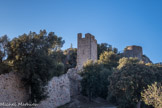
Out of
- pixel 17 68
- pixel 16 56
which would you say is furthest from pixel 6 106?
pixel 16 56

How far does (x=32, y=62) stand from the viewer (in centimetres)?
1566

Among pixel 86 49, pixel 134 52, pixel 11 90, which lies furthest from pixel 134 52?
pixel 11 90

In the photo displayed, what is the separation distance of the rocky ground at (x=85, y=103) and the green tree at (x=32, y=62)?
5012mm

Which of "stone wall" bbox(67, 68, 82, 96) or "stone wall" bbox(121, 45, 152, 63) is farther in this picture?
"stone wall" bbox(121, 45, 152, 63)

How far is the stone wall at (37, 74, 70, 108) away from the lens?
1888 centimetres

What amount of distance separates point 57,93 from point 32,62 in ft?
20.5

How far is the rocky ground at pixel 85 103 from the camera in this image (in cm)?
2097

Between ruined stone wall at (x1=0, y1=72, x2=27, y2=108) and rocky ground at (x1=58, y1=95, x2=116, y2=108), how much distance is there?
553 centimetres

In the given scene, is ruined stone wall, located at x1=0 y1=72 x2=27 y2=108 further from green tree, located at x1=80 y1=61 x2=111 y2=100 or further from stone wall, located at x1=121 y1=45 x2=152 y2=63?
stone wall, located at x1=121 y1=45 x2=152 y2=63

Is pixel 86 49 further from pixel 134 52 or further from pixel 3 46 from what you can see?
pixel 3 46

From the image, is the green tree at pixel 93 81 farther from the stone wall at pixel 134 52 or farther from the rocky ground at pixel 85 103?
the stone wall at pixel 134 52

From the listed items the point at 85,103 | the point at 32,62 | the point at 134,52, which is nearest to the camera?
the point at 32,62

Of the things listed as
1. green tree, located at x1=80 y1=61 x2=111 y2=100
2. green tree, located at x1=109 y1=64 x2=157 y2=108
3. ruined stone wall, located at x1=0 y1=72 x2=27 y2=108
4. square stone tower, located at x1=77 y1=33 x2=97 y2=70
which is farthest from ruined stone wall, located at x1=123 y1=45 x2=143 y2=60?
ruined stone wall, located at x1=0 y1=72 x2=27 y2=108

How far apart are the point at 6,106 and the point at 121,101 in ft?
35.8
